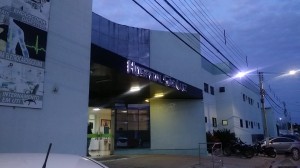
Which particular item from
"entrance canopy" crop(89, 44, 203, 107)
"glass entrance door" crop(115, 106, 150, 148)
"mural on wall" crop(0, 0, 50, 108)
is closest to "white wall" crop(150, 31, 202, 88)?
"entrance canopy" crop(89, 44, 203, 107)

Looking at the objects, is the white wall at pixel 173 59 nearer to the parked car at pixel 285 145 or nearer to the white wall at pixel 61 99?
the parked car at pixel 285 145

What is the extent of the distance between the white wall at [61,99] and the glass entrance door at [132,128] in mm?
12035

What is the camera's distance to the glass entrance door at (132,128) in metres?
22.7

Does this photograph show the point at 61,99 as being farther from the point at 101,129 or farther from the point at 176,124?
the point at 176,124

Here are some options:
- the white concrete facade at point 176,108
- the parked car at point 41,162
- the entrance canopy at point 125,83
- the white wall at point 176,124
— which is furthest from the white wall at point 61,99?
the white wall at point 176,124

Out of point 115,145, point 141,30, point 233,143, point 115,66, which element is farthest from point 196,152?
point 115,66

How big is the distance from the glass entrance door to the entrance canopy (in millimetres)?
821

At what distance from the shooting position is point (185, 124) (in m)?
23.2

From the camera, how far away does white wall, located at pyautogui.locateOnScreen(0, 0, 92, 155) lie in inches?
339

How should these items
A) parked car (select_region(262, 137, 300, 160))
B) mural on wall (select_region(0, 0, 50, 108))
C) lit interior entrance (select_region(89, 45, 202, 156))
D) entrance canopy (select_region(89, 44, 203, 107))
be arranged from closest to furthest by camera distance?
mural on wall (select_region(0, 0, 50, 108)), entrance canopy (select_region(89, 44, 203, 107)), lit interior entrance (select_region(89, 45, 202, 156)), parked car (select_region(262, 137, 300, 160))

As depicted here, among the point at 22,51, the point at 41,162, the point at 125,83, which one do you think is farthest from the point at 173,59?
the point at 41,162

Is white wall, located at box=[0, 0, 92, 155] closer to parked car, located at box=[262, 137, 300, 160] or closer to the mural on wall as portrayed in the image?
the mural on wall

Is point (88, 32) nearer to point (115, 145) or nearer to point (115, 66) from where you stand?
point (115, 66)

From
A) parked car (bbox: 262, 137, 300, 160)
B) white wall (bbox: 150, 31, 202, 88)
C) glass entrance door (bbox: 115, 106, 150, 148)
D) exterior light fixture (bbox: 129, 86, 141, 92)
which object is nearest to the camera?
exterior light fixture (bbox: 129, 86, 141, 92)
